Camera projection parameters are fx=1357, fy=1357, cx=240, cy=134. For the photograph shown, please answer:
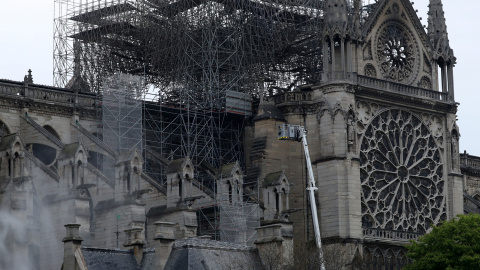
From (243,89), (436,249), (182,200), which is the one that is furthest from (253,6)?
(436,249)

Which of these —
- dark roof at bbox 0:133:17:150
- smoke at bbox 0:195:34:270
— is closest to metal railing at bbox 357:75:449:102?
dark roof at bbox 0:133:17:150

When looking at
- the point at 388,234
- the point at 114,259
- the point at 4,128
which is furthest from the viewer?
the point at 388,234

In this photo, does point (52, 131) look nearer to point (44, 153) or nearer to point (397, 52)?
point (44, 153)

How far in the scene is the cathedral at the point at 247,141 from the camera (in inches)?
2530

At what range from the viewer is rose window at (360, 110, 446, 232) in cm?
7288

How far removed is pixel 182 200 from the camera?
66.6 metres

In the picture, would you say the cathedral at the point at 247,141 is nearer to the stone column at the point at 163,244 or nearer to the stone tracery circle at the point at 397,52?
the stone tracery circle at the point at 397,52

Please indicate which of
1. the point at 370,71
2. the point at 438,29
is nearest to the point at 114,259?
the point at 370,71

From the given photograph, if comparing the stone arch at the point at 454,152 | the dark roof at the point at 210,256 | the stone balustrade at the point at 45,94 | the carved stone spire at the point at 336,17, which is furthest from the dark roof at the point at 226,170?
the stone arch at the point at 454,152

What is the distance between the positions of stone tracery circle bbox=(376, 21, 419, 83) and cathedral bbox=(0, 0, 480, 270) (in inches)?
4.1

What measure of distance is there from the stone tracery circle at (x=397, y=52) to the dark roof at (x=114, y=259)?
86.2ft

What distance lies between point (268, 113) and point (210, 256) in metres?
21.3

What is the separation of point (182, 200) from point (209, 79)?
1089 cm

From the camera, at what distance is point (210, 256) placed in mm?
53219
